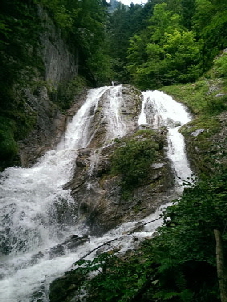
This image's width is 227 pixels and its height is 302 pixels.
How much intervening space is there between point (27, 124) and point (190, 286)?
11.7m

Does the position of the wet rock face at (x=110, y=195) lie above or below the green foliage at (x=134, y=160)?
below

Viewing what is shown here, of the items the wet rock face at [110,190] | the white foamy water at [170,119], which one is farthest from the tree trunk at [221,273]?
the white foamy water at [170,119]

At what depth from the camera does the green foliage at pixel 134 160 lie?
9.04 metres

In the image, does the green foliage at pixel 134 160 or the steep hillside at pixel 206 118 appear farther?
the steep hillside at pixel 206 118

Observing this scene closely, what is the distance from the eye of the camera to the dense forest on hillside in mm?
2992

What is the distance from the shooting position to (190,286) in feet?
9.75

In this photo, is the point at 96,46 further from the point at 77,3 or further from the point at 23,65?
the point at 23,65

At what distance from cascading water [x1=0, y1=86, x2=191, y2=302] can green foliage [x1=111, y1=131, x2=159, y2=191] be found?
3.22ft

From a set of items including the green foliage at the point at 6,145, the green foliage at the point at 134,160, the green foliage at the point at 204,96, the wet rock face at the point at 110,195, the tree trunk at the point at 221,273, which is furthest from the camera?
the green foliage at the point at 204,96

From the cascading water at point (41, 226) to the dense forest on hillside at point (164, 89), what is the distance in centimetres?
69

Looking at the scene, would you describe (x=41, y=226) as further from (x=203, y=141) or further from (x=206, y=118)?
(x=206, y=118)

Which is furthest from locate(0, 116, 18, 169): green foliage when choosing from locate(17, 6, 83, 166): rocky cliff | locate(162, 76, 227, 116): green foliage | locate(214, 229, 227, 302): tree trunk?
locate(214, 229, 227, 302): tree trunk

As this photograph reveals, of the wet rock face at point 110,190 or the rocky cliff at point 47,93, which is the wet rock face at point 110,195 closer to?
the wet rock face at point 110,190

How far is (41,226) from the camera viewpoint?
26.4 feet
